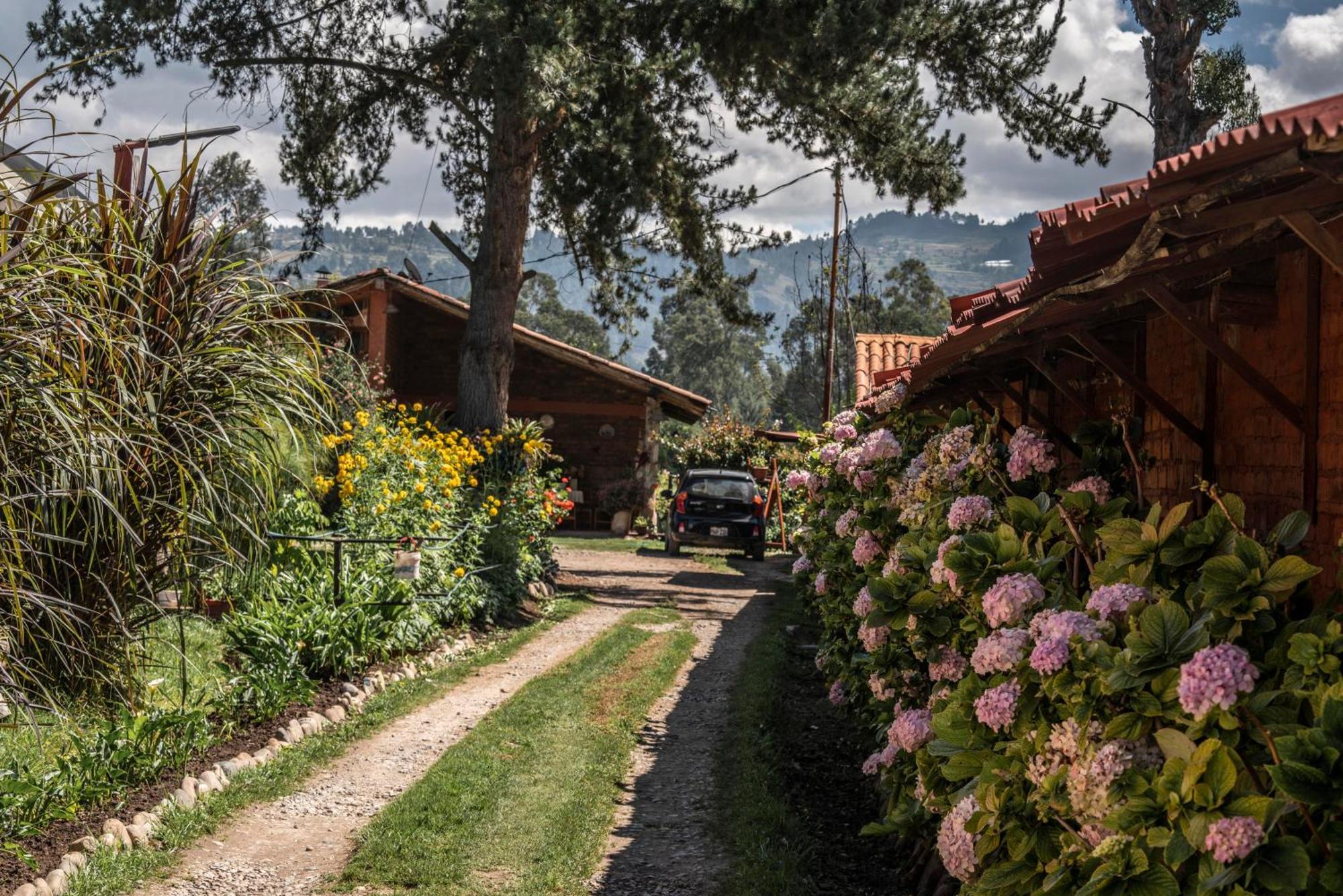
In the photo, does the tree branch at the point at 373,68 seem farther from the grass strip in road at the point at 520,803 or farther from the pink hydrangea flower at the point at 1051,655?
the pink hydrangea flower at the point at 1051,655

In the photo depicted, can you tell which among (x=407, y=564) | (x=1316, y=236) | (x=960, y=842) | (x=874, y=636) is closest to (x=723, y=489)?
(x=407, y=564)

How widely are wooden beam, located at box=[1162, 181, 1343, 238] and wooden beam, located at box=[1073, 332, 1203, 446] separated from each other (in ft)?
4.03

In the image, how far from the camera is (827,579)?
8664 mm

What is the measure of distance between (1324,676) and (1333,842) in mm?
330

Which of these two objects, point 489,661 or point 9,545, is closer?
point 9,545

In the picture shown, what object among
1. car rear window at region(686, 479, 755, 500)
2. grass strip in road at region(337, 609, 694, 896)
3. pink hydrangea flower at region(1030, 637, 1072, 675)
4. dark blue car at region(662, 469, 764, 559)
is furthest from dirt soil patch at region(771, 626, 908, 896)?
car rear window at region(686, 479, 755, 500)

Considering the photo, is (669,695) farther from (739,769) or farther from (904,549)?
(904,549)

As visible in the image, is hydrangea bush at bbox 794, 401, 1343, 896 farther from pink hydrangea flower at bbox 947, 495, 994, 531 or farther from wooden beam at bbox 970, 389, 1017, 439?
wooden beam at bbox 970, 389, 1017, 439

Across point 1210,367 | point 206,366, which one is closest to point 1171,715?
point 1210,367

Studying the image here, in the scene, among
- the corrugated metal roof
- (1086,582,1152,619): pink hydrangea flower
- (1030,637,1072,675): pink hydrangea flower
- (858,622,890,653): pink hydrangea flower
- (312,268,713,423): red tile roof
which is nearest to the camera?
the corrugated metal roof

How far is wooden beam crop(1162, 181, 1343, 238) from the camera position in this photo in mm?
2180

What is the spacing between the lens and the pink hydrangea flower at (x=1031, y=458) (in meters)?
4.35

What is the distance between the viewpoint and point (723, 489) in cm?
2253

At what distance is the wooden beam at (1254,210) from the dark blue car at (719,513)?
65.2 ft
